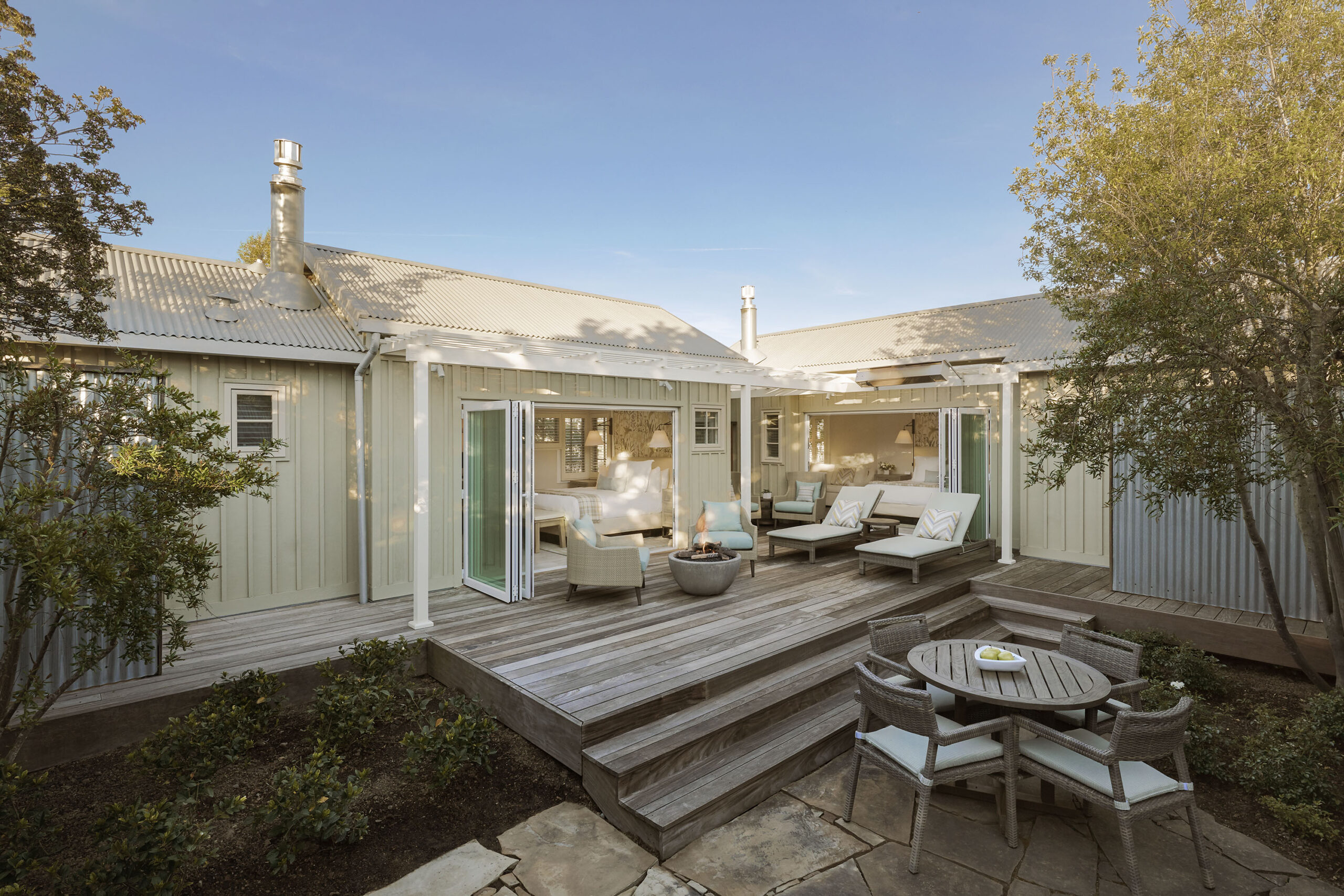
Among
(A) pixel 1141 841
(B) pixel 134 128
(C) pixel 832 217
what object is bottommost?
A: (A) pixel 1141 841

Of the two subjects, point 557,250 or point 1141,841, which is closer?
point 1141,841

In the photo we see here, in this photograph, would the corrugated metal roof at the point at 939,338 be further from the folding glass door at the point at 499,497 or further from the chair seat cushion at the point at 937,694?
the folding glass door at the point at 499,497

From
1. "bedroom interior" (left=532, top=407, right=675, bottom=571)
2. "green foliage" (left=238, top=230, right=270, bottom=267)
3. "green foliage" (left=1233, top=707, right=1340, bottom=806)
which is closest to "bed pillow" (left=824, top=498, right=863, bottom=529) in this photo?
"bedroom interior" (left=532, top=407, right=675, bottom=571)

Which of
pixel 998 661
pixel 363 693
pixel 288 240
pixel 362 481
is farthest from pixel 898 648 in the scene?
pixel 288 240

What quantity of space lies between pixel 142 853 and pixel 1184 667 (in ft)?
21.3

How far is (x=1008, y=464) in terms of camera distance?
7664 mm

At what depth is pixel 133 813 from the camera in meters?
2.52

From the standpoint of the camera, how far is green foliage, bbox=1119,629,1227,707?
474cm

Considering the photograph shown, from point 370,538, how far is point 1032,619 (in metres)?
6.78

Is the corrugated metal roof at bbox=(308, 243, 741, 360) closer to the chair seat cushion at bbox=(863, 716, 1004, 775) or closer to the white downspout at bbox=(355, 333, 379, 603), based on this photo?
the white downspout at bbox=(355, 333, 379, 603)

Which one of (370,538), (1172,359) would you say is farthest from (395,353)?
(1172,359)

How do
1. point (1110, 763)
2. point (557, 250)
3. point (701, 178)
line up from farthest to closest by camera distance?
1. point (557, 250)
2. point (701, 178)
3. point (1110, 763)

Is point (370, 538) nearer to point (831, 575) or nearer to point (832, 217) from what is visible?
point (831, 575)

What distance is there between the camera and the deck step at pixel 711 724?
10.8ft
